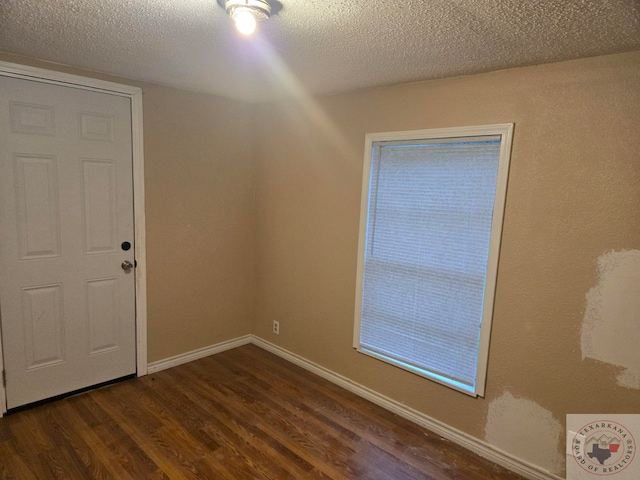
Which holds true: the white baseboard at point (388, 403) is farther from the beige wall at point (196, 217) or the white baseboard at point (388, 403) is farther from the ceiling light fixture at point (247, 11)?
the ceiling light fixture at point (247, 11)

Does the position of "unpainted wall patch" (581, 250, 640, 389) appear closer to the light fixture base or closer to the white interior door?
the light fixture base

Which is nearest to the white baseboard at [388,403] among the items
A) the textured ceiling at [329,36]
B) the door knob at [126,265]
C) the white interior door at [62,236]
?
the white interior door at [62,236]

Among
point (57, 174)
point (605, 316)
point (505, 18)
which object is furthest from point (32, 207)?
point (605, 316)

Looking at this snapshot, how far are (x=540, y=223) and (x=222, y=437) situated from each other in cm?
220

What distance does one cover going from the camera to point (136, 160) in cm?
285

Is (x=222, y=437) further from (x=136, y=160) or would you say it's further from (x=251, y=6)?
(x=251, y=6)

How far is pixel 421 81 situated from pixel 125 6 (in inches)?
65.4

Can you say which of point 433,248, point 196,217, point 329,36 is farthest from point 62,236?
point 433,248

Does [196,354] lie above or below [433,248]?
below

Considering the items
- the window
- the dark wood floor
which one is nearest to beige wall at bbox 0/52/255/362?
the dark wood floor

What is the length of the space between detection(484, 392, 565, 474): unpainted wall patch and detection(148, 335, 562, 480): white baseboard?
42 millimetres

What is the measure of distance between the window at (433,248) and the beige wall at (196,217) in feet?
4.26

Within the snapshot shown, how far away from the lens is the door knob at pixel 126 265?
2895mm

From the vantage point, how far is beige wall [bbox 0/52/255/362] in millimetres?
2992
